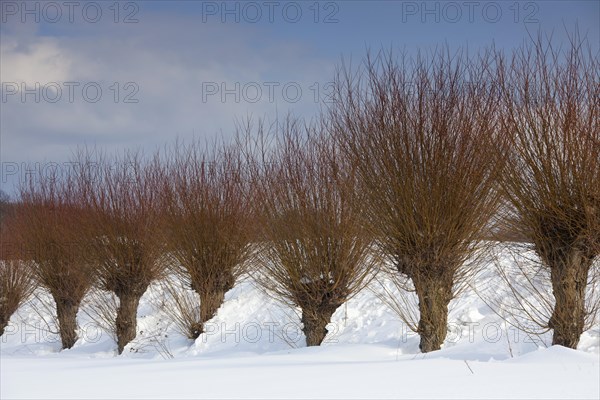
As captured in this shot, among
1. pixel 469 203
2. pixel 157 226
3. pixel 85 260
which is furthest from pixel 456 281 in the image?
pixel 85 260

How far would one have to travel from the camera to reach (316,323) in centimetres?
1073

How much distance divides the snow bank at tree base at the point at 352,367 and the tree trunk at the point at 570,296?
56 centimetres

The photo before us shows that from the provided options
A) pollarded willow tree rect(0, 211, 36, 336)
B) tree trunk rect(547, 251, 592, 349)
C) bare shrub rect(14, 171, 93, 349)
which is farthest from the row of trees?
pollarded willow tree rect(0, 211, 36, 336)

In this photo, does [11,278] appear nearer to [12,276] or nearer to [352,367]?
[12,276]

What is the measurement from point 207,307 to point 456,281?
6.04 meters

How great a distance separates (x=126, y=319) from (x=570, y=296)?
31.6 feet

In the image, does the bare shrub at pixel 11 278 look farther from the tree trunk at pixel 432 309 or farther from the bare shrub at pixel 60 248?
the tree trunk at pixel 432 309

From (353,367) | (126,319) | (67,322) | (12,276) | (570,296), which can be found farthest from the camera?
(12,276)

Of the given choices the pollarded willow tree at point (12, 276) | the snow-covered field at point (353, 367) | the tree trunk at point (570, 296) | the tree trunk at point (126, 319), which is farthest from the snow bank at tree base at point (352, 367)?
the pollarded willow tree at point (12, 276)

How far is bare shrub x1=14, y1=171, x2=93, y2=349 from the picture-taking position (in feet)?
50.8

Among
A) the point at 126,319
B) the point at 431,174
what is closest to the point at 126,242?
the point at 126,319

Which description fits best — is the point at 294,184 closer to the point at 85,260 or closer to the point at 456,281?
the point at 456,281

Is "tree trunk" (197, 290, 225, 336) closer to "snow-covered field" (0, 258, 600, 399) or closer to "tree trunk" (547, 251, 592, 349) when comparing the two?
"snow-covered field" (0, 258, 600, 399)

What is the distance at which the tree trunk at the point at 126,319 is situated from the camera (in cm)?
1430
